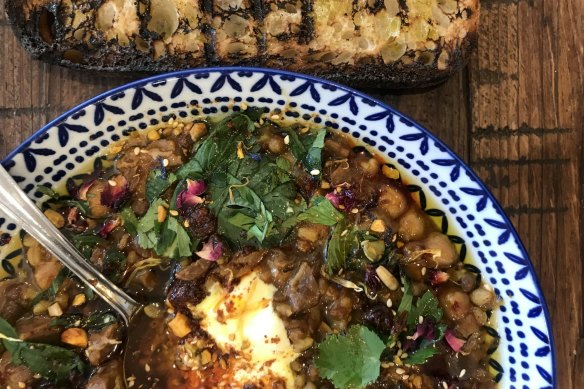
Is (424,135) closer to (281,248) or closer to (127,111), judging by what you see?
(281,248)

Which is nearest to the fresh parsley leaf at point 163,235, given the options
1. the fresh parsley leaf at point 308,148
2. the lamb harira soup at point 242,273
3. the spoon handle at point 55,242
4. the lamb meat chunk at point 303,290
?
the lamb harira soup at point 242,273

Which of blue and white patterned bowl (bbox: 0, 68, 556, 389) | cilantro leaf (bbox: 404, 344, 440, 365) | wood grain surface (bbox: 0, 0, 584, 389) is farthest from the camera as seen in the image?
wood grain surface (bbox: 0, 0, 584, 389)

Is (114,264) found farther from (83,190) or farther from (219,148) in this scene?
(219,148)

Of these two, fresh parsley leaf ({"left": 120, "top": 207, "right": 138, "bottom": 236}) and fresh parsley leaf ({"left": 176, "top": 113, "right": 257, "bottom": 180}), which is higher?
fresh parsley leaf ({"left": 176, "top": 113, "right": 257, "bottom": 180})

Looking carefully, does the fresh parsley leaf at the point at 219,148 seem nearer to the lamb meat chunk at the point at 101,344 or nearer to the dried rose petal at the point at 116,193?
the dried rose petal at the point at 116,193

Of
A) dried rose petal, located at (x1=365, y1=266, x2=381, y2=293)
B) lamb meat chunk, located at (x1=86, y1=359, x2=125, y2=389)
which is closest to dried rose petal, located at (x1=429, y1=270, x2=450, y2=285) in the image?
dried rose petal, located at (x1=365, y1=266, x2=381, y2=293)

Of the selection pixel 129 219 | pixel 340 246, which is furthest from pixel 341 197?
pixel 129 219

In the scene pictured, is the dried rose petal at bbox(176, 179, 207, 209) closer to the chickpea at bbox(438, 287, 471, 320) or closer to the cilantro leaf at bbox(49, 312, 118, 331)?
the cilantro leaf at bbox(49, 312, 118, 331)
